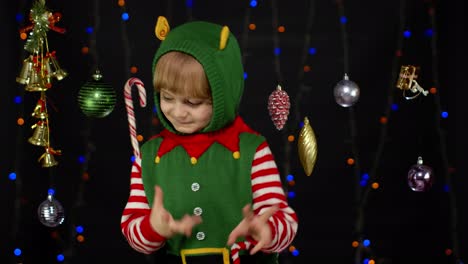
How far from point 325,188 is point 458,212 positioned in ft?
2.07

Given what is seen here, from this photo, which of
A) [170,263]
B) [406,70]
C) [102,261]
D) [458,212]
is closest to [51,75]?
[102,261]

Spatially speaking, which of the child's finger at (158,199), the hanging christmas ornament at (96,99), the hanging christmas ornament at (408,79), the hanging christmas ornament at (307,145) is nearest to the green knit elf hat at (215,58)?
the child's finger at (158,199)

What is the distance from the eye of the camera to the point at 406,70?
127 inches

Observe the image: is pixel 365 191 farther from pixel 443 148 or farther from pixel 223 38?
pixel 223 38

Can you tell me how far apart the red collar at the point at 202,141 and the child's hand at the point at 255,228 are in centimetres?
25

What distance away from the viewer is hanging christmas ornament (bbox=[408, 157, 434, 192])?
320cm

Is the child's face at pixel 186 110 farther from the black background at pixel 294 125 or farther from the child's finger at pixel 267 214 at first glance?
the black background at pixel 294 125

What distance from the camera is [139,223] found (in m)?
2.09

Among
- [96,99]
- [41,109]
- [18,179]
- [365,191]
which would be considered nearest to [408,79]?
[365,191]

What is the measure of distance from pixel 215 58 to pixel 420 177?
1477 millimetres

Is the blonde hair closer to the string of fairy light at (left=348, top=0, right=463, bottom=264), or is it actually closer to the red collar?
the red collar

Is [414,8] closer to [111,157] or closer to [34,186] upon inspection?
[111,157]

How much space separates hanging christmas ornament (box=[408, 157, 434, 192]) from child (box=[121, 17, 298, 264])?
1218 mm

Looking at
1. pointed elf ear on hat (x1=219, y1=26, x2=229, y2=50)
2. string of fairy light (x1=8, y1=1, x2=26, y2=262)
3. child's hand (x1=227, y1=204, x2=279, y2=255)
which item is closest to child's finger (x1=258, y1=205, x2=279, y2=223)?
child's hand (x1=227, y1=204, x2=279, y2=255)
